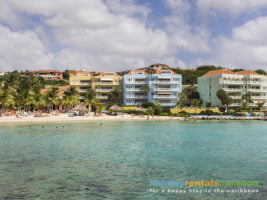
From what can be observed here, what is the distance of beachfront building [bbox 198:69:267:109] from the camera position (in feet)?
249

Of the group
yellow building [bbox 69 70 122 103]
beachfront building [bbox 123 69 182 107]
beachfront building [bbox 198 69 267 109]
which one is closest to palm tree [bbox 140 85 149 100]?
beachfront building [bbox 123 69 182 107]

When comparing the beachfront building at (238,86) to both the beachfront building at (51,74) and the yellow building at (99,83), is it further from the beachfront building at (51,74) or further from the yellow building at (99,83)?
the beachfront building at (51,74)

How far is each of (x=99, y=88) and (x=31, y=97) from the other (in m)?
23.7

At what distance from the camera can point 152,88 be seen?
7700cm

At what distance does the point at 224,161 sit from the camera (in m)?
19.8

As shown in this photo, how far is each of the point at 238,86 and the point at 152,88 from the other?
2508cm

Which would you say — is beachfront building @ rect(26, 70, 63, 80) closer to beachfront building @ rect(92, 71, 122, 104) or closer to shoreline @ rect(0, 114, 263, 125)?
beachfront building @ rect(92, 71, 122, 104)

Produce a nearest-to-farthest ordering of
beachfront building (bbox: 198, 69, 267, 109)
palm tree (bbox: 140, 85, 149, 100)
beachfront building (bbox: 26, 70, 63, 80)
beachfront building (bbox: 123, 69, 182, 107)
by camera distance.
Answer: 1. palm tree (bbox: 140, 85, 149, 100)
2. beachfront building (bbox: 198, 69, 267, 109)
3. beachfront building (bbox: 123, 69, 182, 107)
4. beachfront building (bbox: 26, 70, 63, 80)

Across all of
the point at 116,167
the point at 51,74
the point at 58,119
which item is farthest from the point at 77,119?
the point at 51,74

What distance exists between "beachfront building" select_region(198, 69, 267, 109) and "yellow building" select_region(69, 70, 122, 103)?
28.8 meters

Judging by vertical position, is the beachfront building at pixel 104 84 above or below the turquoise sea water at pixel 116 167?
above

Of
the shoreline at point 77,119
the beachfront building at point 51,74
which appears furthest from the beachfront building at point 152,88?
the beachfront building at point 51,74

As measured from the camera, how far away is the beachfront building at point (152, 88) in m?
76.6

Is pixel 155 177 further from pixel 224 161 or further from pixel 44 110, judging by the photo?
pixel 44 110
